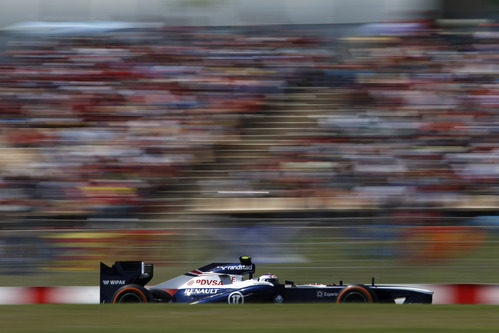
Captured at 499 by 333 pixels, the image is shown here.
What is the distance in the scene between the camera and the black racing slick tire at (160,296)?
22.9 ft

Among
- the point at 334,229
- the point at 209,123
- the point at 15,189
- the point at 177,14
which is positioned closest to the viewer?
the point at 334,229

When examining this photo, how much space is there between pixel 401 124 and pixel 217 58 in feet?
9.94

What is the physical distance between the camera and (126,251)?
8297 mm

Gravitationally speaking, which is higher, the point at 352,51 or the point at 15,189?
the point at 352,51

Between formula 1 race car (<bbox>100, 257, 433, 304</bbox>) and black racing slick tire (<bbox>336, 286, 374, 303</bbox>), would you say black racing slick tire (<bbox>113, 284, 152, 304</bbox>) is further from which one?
black racing slick tire (<bbox>336, 286, 374, 303</bbox>)

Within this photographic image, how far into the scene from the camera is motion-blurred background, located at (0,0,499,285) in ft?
26.4

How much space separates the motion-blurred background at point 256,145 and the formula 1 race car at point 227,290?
3.11 feet
